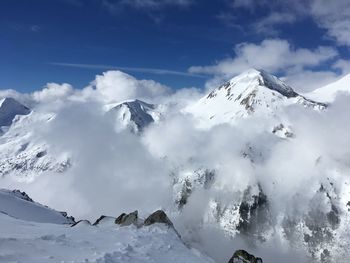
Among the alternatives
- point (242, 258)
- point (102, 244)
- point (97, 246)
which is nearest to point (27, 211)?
point (242, 258)

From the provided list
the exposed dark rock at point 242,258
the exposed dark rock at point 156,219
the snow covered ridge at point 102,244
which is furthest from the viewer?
the exposed dark rock at point 156,219

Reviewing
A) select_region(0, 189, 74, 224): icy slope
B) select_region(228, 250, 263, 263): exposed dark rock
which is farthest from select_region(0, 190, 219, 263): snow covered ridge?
select_region(0, 189, 74, 224): icy slope

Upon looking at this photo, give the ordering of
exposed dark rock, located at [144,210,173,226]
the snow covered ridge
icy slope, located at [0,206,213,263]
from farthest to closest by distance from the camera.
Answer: exposed dark rock, located at [144,210,173,226]
the snow covered ridge
icy slope, located at [0,206,213,263]

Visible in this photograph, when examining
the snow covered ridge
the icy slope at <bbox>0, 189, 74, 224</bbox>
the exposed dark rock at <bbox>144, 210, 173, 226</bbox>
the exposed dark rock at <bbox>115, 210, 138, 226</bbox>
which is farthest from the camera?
the icy slope at <bbox>0, 189, 74, 224</bbox>

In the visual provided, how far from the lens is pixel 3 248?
32812 mm

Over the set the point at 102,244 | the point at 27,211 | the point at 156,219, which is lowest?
the point at 102,244

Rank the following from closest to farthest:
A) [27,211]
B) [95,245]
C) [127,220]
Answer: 1. [95,245]
2. [127,220]
3. [27,211]

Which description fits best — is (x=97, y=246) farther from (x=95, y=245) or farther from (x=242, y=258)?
(x=242, y=258)

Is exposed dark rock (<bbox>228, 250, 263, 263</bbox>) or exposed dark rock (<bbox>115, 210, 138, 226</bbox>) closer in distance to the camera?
exposed dark rock (<bbox>228, 250, 263, 263</bbox>)

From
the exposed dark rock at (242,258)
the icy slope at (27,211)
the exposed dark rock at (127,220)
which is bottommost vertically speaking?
the exposed dark rock at (242,258)

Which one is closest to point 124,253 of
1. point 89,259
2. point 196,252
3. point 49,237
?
point 89,259

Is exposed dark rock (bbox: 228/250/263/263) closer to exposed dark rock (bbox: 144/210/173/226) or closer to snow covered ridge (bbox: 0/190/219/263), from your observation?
snow covered ridge (bbox: 0/190/219/263)

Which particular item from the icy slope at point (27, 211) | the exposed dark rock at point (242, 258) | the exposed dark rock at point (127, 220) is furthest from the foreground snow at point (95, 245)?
the icy slope at point (27, 211)

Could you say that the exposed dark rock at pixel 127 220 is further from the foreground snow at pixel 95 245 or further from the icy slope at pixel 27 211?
the icy slope at pixel 27 211
